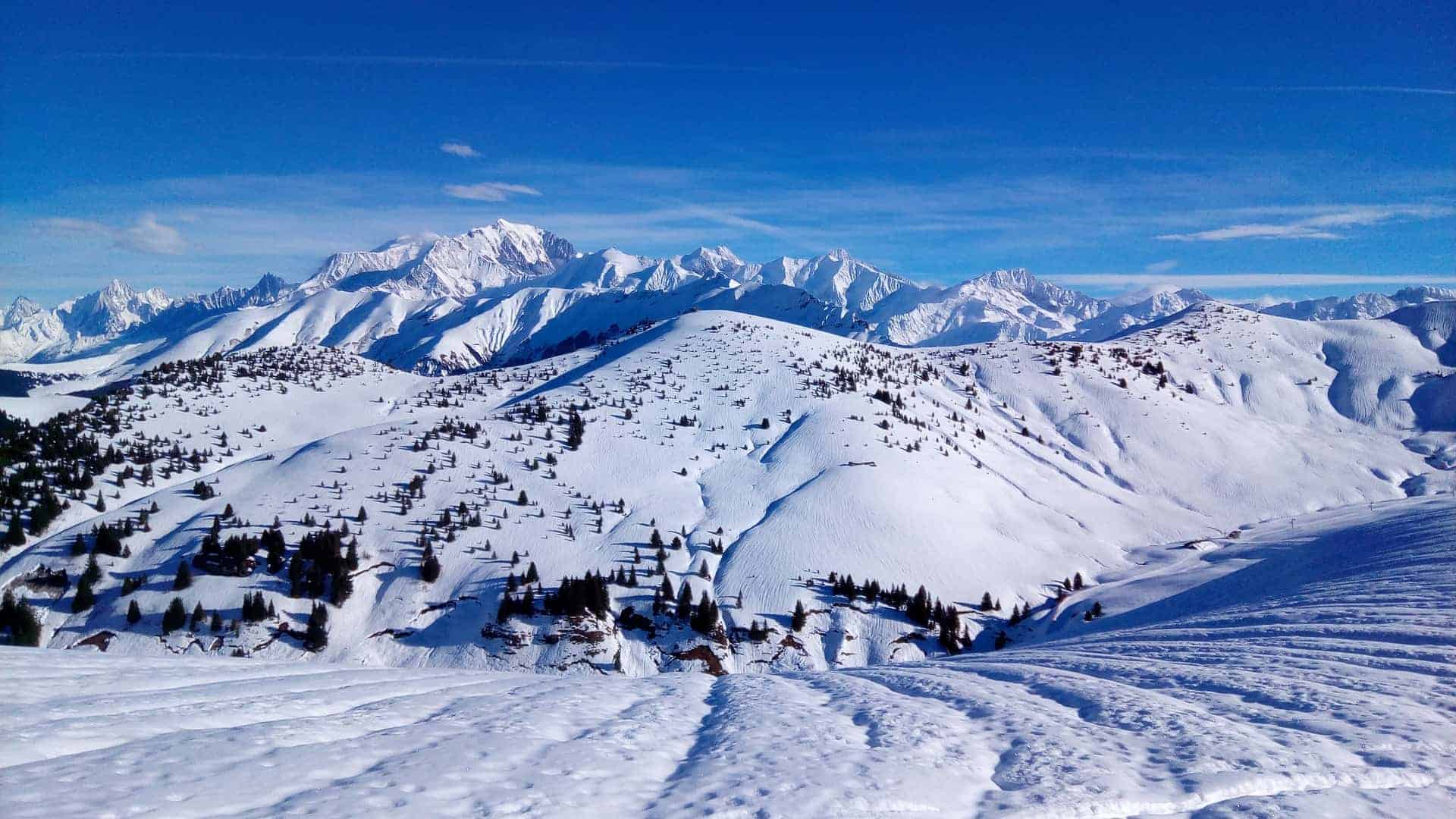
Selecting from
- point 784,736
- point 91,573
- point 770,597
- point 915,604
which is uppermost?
point 784,736

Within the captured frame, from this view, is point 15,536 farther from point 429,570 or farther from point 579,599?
point 579,599

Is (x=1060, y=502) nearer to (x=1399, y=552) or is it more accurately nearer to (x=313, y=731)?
(x=1399, y=552)

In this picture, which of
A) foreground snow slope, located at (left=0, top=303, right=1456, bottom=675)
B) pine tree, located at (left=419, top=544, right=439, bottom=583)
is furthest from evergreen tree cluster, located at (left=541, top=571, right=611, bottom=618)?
pine tree, located at (left=419, top=544, right=439, bottom=583)

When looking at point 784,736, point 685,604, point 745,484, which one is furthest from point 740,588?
point 784,736

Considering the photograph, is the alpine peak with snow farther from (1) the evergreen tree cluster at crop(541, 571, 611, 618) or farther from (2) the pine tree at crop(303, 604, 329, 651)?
(1) the evergreen tree cluster at crop(541, 571, 611, 618)

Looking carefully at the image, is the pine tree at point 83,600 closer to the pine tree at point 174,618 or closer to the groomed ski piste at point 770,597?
the groomed ski piste at point 770,597

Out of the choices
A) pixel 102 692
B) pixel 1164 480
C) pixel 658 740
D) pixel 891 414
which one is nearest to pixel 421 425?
pixel 891 414
